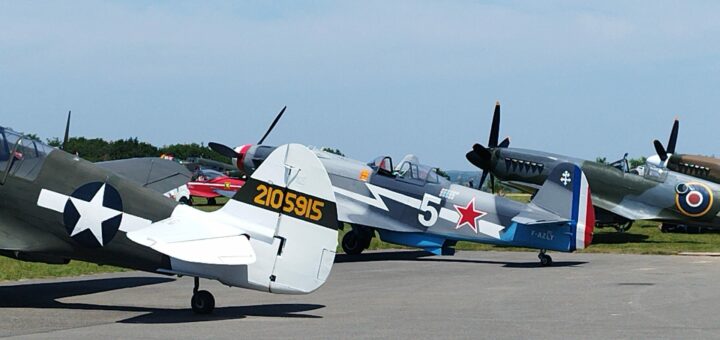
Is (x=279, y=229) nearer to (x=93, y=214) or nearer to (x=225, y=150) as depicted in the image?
(x=93, y=214)

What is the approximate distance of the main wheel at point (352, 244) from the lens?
22.0 m

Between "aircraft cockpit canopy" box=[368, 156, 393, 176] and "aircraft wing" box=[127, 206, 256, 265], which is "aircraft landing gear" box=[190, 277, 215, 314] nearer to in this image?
"aircraft wing" box=[127, 206, 256, 265]

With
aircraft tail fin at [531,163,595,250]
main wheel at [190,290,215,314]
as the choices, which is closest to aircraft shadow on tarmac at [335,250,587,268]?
aircraft tail fin at [531,163,595,250]

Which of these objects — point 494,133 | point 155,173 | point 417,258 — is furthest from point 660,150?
point 155,173

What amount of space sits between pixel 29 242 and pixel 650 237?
20.1 meters

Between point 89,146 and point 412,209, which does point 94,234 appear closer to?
point 412,209

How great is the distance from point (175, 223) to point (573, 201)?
30.8ft

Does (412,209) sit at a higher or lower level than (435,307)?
higher

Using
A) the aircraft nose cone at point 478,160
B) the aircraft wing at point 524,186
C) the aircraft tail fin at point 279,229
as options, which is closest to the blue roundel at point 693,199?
the aircraft wing at point 524,186

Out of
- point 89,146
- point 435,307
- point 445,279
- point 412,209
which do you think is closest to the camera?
point 435,307

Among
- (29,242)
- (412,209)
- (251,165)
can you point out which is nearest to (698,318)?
(29,242)

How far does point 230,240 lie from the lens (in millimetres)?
10500

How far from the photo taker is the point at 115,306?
1234cm

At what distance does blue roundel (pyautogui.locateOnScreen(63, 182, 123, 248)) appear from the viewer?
1152cm
